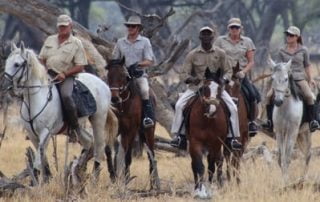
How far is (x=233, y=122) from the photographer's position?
470 inches

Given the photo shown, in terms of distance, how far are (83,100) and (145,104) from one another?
118 cm

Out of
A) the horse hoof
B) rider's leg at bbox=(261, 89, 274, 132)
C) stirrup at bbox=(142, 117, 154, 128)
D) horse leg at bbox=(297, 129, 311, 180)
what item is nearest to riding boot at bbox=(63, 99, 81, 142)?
stirrup at bbox=(142, 117, 154, 128)

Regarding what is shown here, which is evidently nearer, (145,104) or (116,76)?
(116,76)

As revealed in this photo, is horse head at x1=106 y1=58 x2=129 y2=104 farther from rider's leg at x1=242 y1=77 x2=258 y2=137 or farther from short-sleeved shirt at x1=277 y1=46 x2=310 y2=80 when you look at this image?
short-sleeved shirt at x1=277 y1=46 x2=310 y2=80

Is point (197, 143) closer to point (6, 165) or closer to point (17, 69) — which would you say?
point (17, 69)

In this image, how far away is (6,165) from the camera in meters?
15.9

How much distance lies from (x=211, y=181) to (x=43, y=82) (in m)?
2.54

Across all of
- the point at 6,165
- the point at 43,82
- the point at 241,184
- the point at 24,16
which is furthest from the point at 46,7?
the point at 241,184

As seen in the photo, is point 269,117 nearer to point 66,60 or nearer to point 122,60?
point 122,60

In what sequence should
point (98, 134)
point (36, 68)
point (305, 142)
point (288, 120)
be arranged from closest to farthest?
point (36, 68) < point (98, 134) < point (288, 120) < point (305, 142)

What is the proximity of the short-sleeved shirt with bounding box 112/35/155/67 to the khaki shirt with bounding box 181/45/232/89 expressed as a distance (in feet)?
4.47

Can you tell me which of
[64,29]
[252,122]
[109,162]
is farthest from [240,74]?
[64,29]

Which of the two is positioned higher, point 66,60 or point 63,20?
point 63,20

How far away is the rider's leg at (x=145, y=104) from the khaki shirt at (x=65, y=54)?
1249 mm
